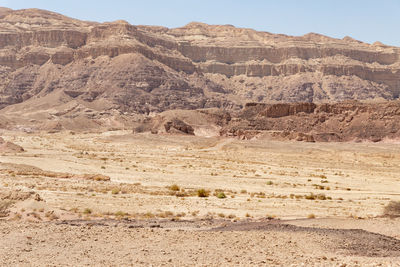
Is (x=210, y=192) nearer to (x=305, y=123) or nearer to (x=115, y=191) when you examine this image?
(x=115, y=191)

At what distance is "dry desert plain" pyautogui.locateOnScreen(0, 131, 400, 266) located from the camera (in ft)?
46.2

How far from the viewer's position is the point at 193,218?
21375mm

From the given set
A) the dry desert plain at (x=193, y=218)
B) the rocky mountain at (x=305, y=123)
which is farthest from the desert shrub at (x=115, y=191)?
the rocky mountain at (x=305, y=123)

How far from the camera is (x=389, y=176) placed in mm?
45062

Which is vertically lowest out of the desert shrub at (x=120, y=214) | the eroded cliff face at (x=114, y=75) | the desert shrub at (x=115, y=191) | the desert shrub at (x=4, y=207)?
the desert shrub at (x=115, y=191)

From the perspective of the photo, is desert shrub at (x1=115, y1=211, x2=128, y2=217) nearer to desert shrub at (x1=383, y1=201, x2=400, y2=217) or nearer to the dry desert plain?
the dry desert plain

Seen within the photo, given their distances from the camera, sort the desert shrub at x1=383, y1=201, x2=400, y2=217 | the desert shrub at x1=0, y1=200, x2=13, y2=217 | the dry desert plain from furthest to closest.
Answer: the desert shrub at x1=383, y1=201, x2=400, y2=217, the desert shrub at x1=0, y1=200, x2=13, y2=217, the dry desert plain

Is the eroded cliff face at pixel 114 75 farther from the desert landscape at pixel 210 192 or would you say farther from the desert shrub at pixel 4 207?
the desert shrub at pixel 4 207

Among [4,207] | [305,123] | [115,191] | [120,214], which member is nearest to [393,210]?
[120,214]

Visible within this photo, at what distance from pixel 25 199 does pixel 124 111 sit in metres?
126

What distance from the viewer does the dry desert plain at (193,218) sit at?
14.1 meters

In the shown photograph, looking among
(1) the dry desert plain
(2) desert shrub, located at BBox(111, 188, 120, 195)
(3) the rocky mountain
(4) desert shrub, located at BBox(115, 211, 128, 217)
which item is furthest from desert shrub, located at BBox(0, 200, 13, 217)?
(3) the rocky mountain

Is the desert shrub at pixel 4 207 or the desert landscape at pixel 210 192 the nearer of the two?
the desert landscape at pixel 210 192

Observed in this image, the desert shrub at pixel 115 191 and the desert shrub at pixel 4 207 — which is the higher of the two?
the desert shrub at pixel 4 207
